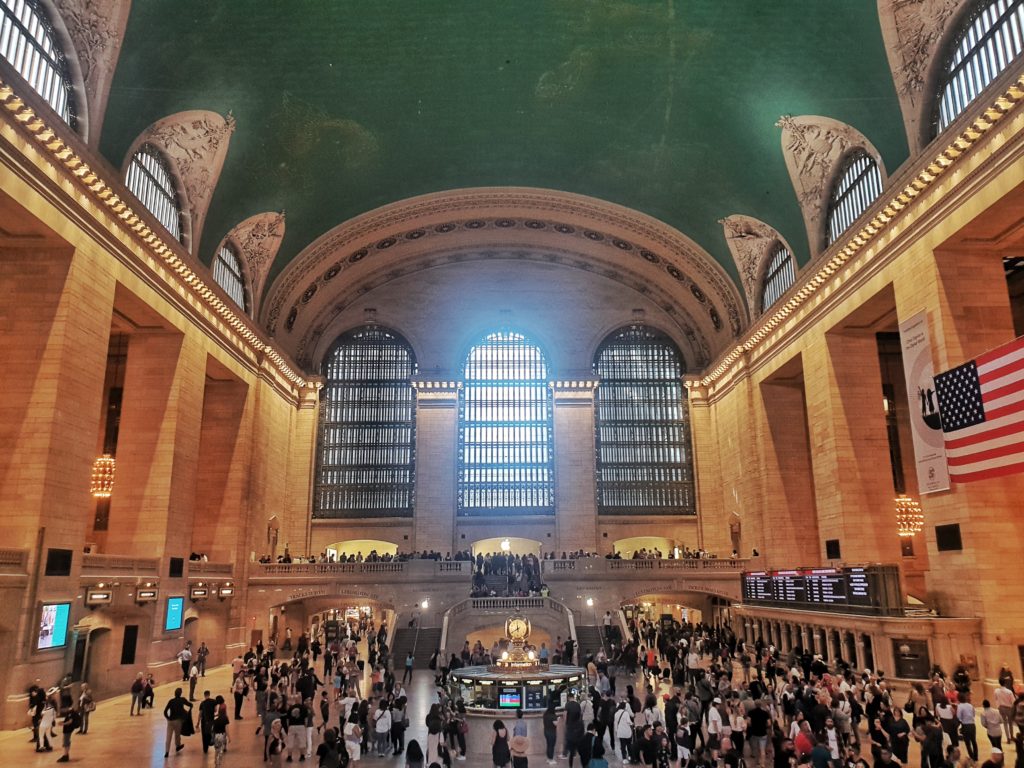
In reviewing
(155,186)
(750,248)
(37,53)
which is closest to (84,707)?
(37,53)

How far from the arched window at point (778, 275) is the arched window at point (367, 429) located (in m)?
17.2

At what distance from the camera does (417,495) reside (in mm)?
36281

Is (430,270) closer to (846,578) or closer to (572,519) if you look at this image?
(572,519)

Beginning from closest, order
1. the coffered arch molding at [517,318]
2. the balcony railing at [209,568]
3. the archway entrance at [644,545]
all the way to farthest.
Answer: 1. the balcony railing at [209,568]
2. the archway entrance at [644,545]
3. the coffered arch molding at [517,318]

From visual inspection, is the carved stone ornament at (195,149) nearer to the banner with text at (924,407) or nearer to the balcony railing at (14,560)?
the balcony railing at (14,560)

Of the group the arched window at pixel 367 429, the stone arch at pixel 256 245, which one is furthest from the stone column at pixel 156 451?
the arched window at pixel 367 429

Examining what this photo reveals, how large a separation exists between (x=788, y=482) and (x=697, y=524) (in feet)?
26.8

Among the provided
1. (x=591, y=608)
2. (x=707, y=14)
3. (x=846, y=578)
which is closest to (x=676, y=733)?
(x=846, y=578)

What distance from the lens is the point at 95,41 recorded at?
1772 cm

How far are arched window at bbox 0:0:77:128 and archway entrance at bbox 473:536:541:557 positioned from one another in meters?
25.4

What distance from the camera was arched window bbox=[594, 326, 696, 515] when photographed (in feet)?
122

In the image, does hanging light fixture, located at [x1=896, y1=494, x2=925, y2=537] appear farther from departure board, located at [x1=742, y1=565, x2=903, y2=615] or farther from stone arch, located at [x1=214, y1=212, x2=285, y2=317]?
stone arch, located at [x1=214, y1=212, x2=285, y2=317]

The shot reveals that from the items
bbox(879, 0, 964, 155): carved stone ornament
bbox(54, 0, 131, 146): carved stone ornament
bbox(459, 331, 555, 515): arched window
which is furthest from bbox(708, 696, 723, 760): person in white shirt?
bbox(459, 331, 555, 515): arched window

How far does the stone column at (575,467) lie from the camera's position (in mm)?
35938
